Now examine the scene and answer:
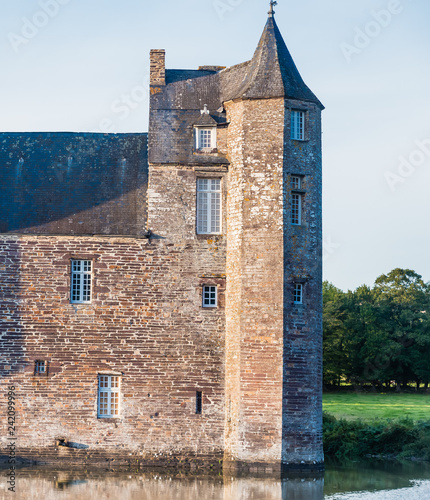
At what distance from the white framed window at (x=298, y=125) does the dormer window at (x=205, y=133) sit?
2600 mm

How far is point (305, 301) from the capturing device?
25281 millimetres

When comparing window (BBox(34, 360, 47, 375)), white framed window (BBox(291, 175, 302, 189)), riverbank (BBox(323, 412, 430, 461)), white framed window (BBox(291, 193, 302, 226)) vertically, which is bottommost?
riverbank (BBox(323, 412, 430, 461))

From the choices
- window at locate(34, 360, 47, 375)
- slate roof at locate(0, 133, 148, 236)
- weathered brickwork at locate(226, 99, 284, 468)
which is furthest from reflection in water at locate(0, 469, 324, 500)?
slate roof at locate(0, 133, 148, 236)

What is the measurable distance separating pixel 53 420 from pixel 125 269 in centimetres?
524

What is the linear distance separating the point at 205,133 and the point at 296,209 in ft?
13.3

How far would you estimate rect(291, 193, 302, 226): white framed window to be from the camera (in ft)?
84.3

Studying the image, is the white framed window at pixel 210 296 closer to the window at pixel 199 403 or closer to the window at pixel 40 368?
the window at pixel 199 403

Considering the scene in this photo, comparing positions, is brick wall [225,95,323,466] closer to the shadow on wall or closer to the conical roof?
the conical roof

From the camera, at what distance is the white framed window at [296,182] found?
2572 cm

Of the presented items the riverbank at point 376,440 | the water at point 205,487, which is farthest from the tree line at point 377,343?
the water at point 205,487

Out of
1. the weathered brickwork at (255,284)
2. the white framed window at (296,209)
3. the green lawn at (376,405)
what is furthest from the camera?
the green lawn at (376,405)

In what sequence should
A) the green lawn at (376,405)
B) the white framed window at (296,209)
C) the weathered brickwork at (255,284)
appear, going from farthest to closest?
1. the green lawn at (376,405)
2. the white framed window at (296,209)
3. the weathered brickwork at (255,284)

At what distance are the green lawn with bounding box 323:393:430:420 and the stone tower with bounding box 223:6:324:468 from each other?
10.7 metres

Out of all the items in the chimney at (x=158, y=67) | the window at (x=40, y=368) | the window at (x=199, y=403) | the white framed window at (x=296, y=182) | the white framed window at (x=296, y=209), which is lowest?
the window at (x=199, y=403)
